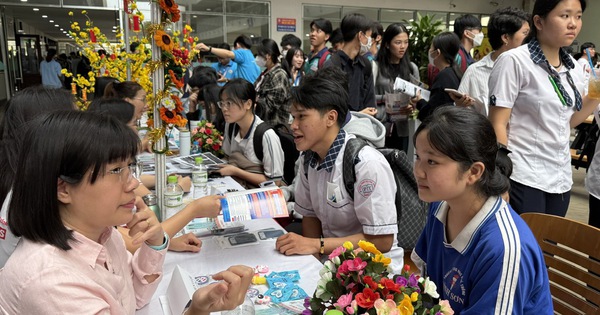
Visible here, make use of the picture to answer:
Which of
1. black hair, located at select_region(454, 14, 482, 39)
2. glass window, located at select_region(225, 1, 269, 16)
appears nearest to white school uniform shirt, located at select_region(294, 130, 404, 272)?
black hair, located at select_region(454, 14, 482, 39)

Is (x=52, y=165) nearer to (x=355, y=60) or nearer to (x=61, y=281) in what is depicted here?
(x=61, y=281)

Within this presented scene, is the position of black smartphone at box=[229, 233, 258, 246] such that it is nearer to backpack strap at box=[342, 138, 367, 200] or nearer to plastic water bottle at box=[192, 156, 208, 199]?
backpack strap at box=[342, 138, 367, 200]

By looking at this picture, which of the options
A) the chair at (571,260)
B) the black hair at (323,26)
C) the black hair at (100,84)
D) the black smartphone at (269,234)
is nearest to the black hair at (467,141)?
the chair at (571,260)

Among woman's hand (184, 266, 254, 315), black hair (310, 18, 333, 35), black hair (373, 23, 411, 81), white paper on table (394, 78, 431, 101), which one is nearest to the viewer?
woman's hand (184, 266, 254, 315)

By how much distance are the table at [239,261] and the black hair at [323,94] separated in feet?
2.02

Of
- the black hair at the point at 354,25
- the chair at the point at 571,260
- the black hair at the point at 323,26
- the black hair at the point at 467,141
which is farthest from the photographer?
the black hair at the point at 323,26

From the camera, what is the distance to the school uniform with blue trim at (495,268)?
3.59 ft

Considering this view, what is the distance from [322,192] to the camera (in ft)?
6.40

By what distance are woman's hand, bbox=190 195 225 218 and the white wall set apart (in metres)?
10.5

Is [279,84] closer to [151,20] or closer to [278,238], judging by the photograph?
[151,20]

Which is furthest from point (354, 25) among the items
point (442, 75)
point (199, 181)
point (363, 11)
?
point (363, 11)

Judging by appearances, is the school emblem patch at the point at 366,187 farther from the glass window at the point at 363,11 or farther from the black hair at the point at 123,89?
the glass window at the point at 363,11

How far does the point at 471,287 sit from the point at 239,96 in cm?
221

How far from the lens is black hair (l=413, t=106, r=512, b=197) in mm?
1239
